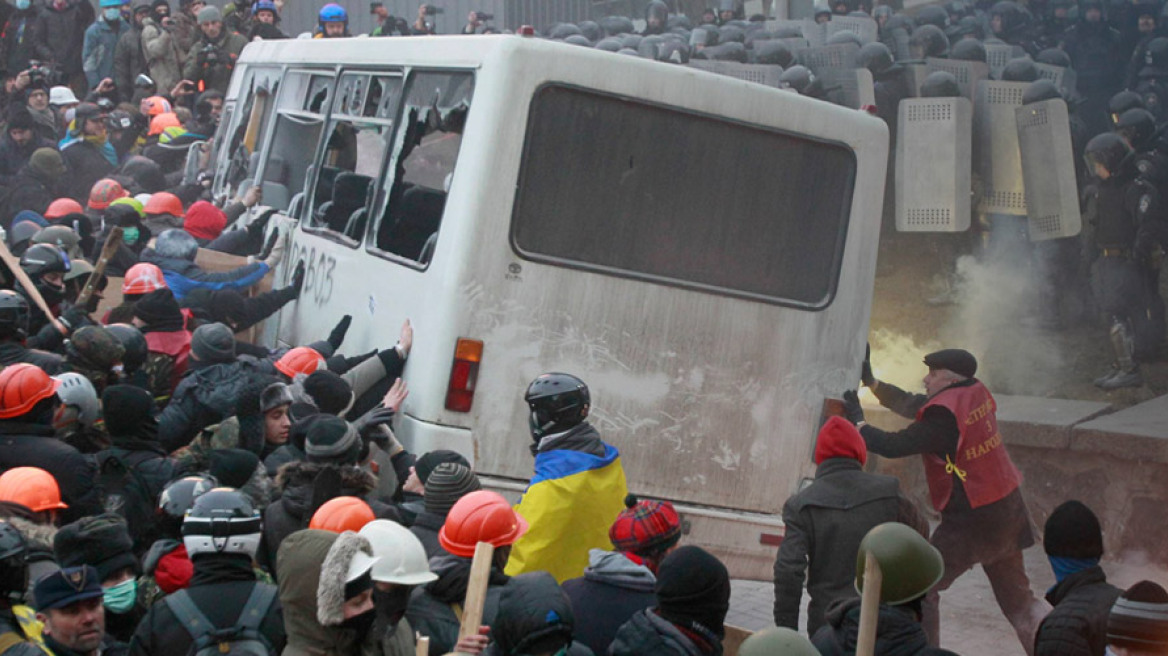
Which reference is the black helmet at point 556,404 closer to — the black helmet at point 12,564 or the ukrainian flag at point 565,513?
the ukrainian flag at point 565,513

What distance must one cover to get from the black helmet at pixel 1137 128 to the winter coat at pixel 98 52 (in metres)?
11.1

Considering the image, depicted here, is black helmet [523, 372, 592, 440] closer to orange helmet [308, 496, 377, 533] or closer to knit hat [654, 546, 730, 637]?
orange helmet [308, 496, 377, 533]

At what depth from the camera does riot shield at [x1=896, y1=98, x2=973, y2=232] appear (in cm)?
1255

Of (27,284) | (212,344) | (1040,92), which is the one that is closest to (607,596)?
(212,344)

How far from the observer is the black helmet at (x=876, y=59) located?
14719mm

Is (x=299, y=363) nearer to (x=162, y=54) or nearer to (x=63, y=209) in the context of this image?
(x=63, y=209)

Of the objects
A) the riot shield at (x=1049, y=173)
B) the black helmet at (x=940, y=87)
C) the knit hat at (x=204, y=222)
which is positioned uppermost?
the black helmet at (x=940, y=87)

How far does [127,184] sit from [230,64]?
3.83 meters

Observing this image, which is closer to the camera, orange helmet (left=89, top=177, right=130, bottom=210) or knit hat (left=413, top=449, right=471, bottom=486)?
knit hat (left=413, top=449, right=471, bottom=486)

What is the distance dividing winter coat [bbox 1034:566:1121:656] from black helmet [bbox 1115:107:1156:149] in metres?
8.22

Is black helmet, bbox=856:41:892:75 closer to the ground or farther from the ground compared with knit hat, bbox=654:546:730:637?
farther from the ground

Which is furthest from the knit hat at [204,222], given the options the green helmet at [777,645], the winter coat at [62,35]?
the winter coat at [62,35]

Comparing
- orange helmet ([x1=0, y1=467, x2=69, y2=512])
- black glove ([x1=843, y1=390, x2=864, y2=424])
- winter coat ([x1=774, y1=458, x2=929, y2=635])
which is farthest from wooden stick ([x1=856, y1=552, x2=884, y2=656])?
black glove ([x1=843, y1=390, x2=864, y2=424])

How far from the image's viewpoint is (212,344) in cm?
616
